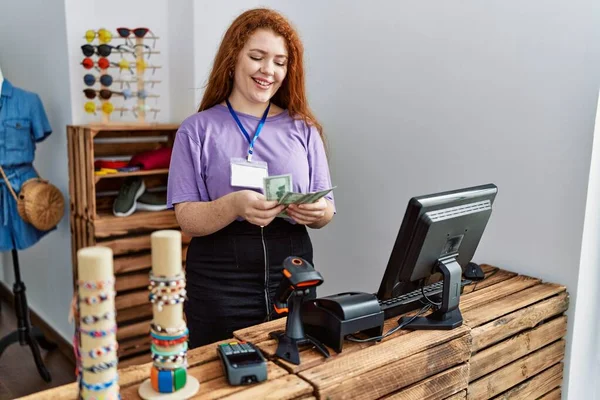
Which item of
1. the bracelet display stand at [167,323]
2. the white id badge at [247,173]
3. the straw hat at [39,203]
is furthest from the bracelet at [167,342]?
the straw hat at [39,203]

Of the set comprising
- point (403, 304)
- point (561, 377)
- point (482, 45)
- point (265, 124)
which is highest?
point (482, 45)

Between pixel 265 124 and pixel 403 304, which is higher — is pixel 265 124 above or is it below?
above

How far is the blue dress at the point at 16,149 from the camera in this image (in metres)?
2.68

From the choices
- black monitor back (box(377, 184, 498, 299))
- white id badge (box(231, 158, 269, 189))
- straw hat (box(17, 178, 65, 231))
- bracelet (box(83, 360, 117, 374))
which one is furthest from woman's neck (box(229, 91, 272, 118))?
straw hat (box(17, 178, 65, 231))

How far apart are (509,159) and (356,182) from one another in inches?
29.9

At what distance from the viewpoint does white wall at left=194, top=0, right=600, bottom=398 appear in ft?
6.05

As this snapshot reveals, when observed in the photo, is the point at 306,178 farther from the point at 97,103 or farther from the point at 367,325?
the point at 97,103

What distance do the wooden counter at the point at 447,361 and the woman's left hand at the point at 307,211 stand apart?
1.08 feet

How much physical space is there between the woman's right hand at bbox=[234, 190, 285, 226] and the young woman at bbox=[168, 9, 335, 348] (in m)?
0.12

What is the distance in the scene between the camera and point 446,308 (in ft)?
4.81

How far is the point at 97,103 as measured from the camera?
293 cm

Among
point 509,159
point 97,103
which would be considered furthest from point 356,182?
point 97,103

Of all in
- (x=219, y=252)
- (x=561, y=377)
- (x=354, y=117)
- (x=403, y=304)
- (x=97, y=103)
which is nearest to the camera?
(x=403, y=304)

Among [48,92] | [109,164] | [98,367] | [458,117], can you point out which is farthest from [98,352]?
[48,92]
